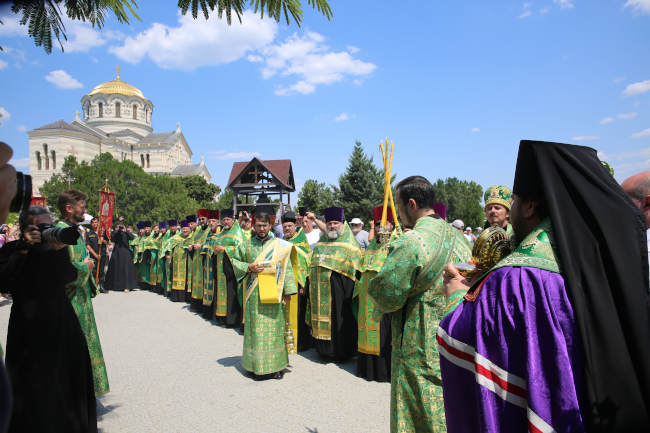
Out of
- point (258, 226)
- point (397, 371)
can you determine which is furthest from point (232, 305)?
point (397, 371)

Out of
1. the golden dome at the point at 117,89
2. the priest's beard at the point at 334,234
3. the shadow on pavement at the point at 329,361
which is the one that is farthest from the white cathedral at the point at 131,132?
the priest's beard at the point at 334,234

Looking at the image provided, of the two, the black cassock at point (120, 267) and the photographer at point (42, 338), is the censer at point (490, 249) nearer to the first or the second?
the photographer at point (42, 338)

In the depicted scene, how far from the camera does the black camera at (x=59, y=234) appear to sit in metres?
2.62

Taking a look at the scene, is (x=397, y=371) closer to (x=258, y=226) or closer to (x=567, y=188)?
(x=567, y=188)

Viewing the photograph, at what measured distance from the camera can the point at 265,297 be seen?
17.0 feet

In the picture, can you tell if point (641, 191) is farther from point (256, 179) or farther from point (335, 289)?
point (256, 179)

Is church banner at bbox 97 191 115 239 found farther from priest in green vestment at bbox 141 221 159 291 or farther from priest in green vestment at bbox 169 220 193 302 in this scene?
priest in green vestment at bbox 141 221 159 291

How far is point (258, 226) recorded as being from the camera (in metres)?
5.54

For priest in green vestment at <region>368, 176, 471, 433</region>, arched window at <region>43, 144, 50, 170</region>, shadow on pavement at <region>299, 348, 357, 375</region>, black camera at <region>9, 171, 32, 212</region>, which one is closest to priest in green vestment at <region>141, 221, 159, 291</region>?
shadow on pavement at <region>299, 348, 357, 375</region>

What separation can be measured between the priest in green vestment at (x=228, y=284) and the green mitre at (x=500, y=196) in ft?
17.0

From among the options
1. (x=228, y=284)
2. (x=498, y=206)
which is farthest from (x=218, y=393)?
(x=228, y=284)

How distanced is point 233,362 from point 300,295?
1.65m

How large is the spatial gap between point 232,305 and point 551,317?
793 cm

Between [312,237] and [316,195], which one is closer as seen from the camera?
[312,237]
